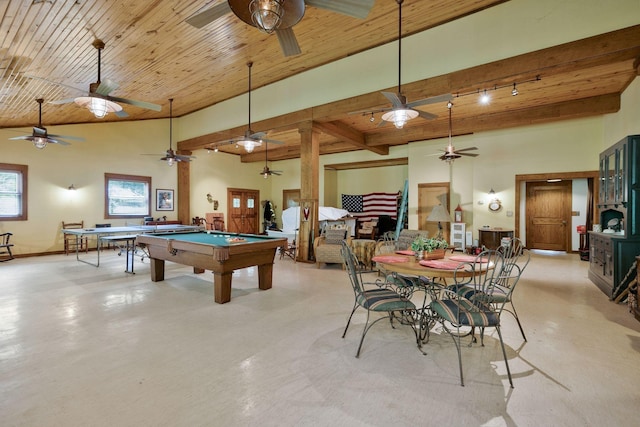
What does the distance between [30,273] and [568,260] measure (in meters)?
11.5

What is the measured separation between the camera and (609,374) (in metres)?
2.35

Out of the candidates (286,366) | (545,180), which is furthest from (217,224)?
(545,180)

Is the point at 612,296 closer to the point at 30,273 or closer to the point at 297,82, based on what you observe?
the point at 297,82

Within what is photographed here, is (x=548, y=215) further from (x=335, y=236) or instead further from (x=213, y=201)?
(x=213, y=201)

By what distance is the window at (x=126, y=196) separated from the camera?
878 cm

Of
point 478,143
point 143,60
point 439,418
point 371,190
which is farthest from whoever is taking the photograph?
point 371,190

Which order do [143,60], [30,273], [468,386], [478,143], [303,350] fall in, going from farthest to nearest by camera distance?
1. [478,143]
2. [30,273]
3. [143,60]
4. [303,350]
5. [468,386]

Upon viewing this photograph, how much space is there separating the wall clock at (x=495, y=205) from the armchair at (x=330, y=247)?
4.67 meters

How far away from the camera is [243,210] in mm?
12562

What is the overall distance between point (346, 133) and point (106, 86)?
5555mm

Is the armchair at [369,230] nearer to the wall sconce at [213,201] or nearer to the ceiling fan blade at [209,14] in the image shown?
the wall sconce at [213,201]

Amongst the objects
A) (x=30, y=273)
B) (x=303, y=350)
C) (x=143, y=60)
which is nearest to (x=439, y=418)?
(x=303, y=350)

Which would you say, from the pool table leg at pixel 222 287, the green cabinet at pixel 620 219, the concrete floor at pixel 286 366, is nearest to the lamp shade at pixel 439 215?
the green cabinet at pixel 620 219

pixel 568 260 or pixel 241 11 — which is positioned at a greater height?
pixel 241 11
